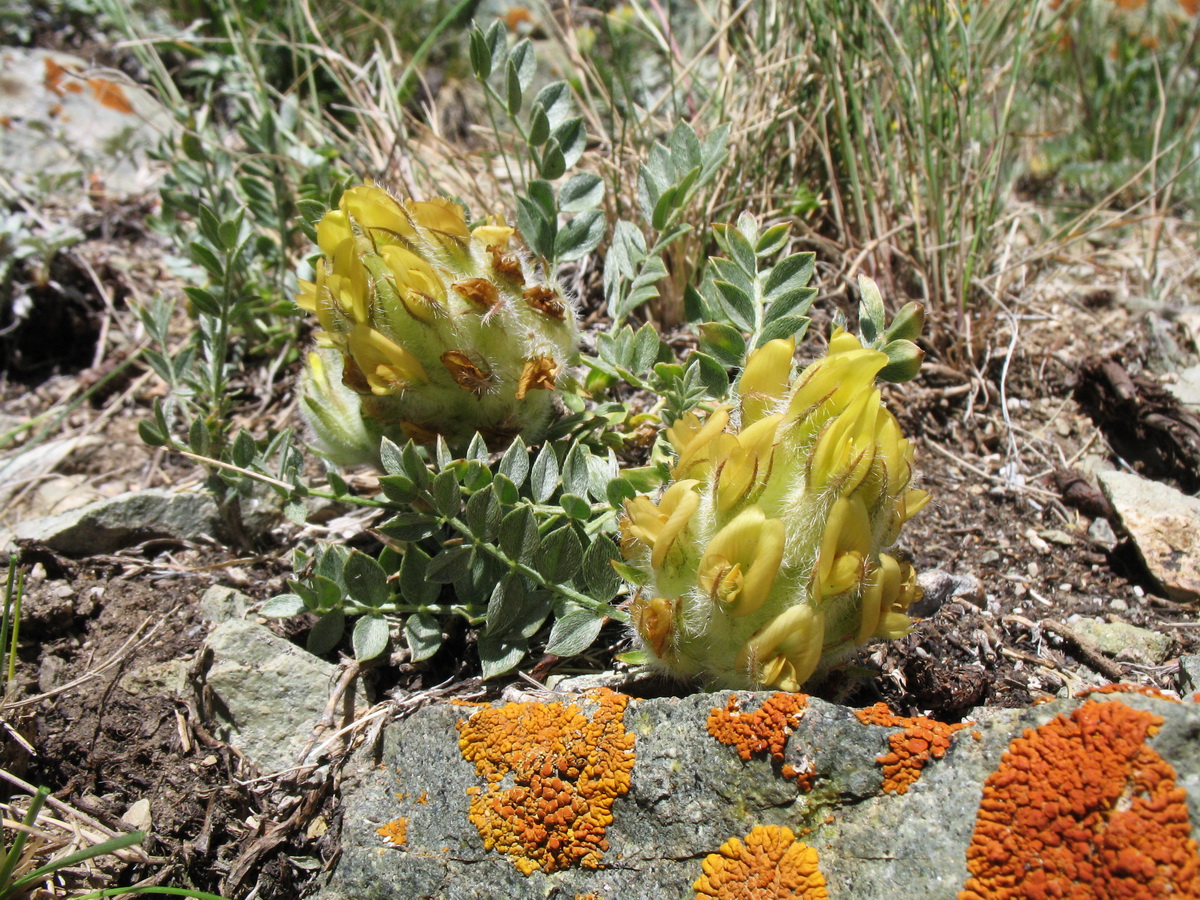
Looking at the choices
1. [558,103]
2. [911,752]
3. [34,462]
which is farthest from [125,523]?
[911,752]

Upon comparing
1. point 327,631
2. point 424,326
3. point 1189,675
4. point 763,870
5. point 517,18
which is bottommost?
point 327,631

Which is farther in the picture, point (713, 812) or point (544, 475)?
point (544, 475)

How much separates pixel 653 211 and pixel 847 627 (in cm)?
120

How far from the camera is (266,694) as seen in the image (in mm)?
2078

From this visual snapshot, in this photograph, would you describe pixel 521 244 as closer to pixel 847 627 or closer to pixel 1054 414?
pixel 847 627

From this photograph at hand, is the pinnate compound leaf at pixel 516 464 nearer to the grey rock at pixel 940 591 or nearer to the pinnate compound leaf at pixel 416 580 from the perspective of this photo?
the pinnate compound leaf at pixel 416 580

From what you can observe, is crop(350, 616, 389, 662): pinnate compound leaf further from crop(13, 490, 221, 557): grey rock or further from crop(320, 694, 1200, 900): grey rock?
crop(13, 490, 221, 557): grey rock

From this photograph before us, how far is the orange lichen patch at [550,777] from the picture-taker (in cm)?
161

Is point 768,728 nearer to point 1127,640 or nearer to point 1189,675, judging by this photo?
point 1189,675

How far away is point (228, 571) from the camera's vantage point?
8.27ft

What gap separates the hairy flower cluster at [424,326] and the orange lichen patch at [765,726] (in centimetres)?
85

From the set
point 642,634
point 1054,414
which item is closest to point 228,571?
point 642,634

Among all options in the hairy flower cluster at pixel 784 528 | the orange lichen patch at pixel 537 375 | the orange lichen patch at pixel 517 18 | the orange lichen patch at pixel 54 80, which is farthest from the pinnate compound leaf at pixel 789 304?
the orange lichen patch at pixel 517 18

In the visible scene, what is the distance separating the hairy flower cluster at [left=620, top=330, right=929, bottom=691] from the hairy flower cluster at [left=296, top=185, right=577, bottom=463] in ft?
1.75
